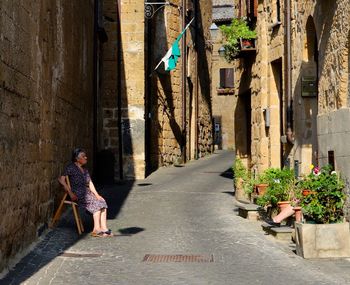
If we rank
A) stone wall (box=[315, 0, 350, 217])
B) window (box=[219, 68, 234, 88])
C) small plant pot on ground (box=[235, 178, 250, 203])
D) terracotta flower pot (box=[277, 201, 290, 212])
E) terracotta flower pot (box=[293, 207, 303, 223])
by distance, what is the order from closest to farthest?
stone wall (box=[315, 0, 350, 217])
terracotta flower pot (box=[293, 207, 303, 223])
terracotta flower pot (box=[277, 201, 290, 212])
small plant pot on ground (box=[235, 178, 250, 203])
window (box=[219, 68, 234, 88])

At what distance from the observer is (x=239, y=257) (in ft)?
25.7

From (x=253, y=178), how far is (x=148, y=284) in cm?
801

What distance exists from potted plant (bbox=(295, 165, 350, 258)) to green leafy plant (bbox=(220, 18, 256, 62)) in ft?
21.5

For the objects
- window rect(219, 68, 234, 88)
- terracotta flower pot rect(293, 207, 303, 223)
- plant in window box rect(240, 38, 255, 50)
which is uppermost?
window rect(219, 68, 234, 88)

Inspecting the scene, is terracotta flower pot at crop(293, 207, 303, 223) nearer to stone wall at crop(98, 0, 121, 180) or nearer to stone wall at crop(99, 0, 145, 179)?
stone wall at crop(99, 0, 145, 179)

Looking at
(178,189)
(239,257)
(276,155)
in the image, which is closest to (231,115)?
(178,189)

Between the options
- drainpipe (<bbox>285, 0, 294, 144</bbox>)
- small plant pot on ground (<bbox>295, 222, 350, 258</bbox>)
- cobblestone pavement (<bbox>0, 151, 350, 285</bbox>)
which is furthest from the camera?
drainpipe (<bbox>285, 0, 294, 144</bbox>)

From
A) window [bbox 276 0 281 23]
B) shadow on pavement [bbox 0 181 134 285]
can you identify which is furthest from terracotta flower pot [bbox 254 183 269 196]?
window [bbox 276 0 281 23]

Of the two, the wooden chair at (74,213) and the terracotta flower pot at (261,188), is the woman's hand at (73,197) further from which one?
the terracotta flower pot at (261,188)

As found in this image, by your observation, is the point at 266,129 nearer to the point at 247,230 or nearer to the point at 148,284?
the point at 247,230

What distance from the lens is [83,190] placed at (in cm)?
965

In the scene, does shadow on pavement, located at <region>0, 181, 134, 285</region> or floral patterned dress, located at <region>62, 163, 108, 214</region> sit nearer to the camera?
shadow on pavement, located at <region>0, 181, 134, 285</region>

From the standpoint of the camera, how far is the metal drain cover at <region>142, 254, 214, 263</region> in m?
7.58

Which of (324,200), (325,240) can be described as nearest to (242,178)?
(324,200)
